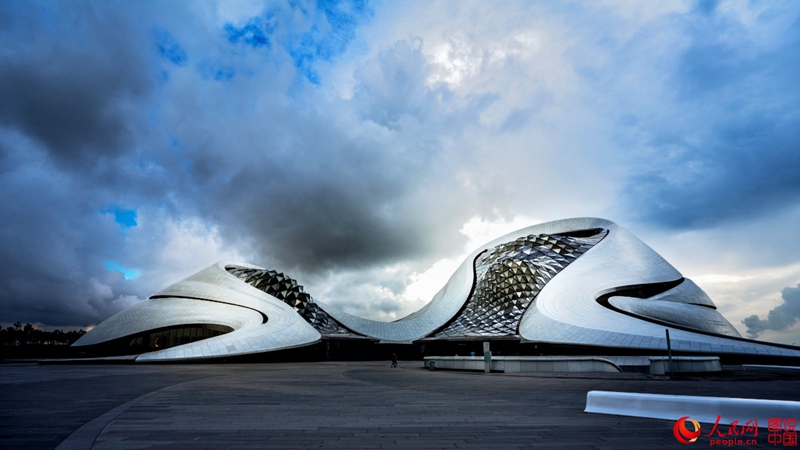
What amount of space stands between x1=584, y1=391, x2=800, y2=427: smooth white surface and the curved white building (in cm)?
1811

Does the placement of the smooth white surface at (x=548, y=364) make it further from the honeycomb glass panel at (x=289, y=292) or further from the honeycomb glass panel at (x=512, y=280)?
the honeycomb glass panel at (x=289, y=292)

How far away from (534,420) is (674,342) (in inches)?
797

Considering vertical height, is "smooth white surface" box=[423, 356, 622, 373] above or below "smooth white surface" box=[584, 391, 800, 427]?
below

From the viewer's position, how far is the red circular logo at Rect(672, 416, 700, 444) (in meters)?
4.60

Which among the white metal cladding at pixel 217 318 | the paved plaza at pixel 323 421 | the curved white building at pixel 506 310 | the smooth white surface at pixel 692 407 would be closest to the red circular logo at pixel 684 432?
the paved plaza at pixel 323 421

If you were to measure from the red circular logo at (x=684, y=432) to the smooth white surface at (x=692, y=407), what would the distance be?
29 cm

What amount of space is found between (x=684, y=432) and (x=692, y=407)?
36.6 inches

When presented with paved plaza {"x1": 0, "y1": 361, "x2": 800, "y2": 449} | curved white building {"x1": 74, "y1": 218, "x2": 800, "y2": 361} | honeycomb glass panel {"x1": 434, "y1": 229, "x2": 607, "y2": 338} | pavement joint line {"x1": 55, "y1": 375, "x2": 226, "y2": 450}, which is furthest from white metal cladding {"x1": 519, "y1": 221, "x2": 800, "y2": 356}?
pavement joint line {"x1": 55, "y1": 375, "x2": 226, "y2": 450}

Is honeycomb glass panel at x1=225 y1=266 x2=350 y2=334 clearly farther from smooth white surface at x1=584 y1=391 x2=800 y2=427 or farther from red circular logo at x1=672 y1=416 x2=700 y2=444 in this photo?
red circular logo at x1=672 y1=416 x2=700 y2=444

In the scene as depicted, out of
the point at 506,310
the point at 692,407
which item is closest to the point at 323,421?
the point at 692,407

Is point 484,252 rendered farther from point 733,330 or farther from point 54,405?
point 54,405

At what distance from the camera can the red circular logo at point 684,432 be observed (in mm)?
4598

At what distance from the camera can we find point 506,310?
3750cm

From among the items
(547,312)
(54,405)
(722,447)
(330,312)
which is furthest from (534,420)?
(330,312)
